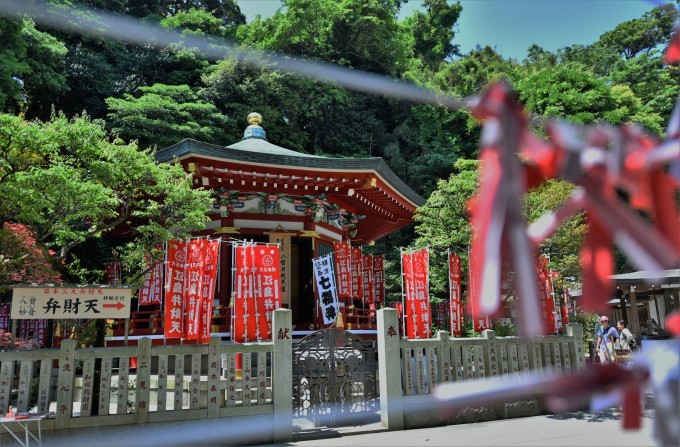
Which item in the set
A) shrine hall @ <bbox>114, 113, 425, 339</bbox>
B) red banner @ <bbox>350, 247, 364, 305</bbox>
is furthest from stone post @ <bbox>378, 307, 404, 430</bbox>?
red banner @ <bbox>350, 247, 364, 305</bbox>

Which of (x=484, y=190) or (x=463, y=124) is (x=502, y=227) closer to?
(x=484, y=190)

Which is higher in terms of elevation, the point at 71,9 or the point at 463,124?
the point at 71,9

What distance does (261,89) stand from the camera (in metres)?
26.9

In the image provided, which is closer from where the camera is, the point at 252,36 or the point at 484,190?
the point at 484,190

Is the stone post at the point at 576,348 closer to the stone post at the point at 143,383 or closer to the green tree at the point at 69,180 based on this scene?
the green tree at the point at 69,180

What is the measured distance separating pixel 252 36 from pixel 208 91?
6914 mm

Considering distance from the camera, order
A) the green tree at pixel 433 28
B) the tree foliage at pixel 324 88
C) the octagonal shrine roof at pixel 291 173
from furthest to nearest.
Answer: the green tree at pixel 433 28, the tree foliage at pixel 324 88, the octagonal shrine roof at pixel 291 173

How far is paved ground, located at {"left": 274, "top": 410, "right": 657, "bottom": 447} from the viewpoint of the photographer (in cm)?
645

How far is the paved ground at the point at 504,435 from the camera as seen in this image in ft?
21.1

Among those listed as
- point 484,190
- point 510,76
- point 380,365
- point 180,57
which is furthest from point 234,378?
point 510,76

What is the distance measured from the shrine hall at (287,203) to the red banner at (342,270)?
15.4 inches

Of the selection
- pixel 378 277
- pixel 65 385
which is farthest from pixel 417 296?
pixel 65 385

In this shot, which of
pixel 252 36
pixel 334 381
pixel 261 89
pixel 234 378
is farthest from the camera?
pixel 252 36

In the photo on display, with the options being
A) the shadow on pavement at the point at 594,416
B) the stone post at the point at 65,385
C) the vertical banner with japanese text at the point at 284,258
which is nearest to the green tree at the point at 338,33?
the vertical banner with japanese text at the point at 284,258
